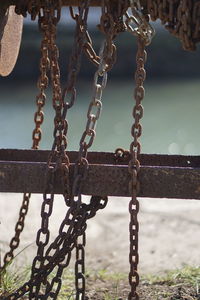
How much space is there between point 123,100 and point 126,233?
5441mm

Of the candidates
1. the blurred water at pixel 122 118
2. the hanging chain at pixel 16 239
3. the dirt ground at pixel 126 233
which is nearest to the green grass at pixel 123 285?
the hanging chain at pixel 16 239

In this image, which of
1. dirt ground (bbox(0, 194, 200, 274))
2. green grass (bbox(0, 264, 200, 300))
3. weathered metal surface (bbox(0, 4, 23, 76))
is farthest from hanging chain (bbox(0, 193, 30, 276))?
dirt ground (bbox(0, 194, 200, 274))

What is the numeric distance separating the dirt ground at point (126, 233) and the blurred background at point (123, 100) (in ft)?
7.37

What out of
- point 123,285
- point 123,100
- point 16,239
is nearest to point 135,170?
point 16,239

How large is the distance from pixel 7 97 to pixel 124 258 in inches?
255

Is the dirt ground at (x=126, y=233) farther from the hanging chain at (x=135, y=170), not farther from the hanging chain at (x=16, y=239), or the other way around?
the hanging chain at (x=135, y=170)

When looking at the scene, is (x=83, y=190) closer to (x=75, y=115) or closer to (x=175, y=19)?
(x=175, y=19)

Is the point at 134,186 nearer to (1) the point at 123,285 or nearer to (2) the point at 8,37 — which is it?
(2) the point at 8,37

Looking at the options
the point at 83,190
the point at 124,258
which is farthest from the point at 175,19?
the point at 124,258

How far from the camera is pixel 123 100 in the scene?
32.4 ft

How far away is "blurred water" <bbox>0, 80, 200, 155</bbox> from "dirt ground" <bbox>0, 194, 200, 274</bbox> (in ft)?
7.21

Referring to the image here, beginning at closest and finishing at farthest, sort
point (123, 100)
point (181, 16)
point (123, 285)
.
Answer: point (181, 16), point (123, 285), point (123, 100)

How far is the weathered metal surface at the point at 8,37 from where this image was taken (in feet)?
9.16

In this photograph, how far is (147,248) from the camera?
4332 millimetres
